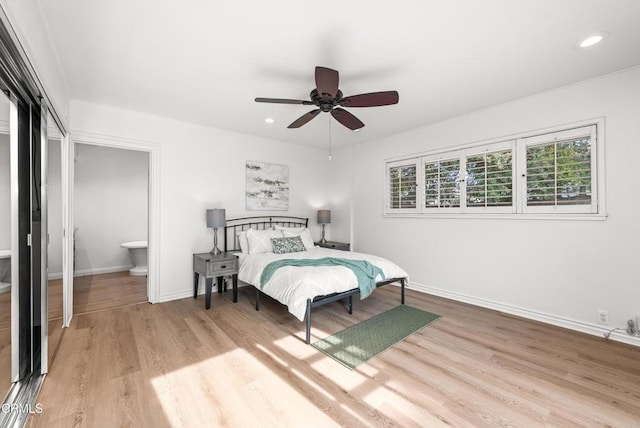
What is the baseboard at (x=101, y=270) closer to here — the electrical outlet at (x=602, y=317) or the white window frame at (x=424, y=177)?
the white window frame at (x=424, y=177)

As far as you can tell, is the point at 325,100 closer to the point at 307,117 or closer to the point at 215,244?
the point at 307,117

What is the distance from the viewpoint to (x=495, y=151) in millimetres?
3602

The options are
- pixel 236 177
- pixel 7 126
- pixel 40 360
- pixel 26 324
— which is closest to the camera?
pixel 7 126

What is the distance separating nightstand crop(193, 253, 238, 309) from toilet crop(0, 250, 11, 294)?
6.46ft

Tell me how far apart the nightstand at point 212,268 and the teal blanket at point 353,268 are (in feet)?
2.28

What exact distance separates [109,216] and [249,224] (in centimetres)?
333

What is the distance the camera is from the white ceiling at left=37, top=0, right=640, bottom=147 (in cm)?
187

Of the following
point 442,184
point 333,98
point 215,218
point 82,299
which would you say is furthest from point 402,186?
point 82,299

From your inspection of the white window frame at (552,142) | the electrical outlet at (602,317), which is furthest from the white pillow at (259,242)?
the electrical outlet at (602,317)

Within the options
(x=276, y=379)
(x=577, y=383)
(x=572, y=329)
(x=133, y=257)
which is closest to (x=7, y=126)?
(x=276, y=379)

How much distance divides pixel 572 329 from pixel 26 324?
4.90 meters

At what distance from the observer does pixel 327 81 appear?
86.2 inches

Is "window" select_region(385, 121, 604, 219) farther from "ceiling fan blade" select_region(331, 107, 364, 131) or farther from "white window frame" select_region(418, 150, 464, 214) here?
"ceiling fan blade" select_region(331, 107, 364, 131)

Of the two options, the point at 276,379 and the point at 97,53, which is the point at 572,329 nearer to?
the point at 276,379
